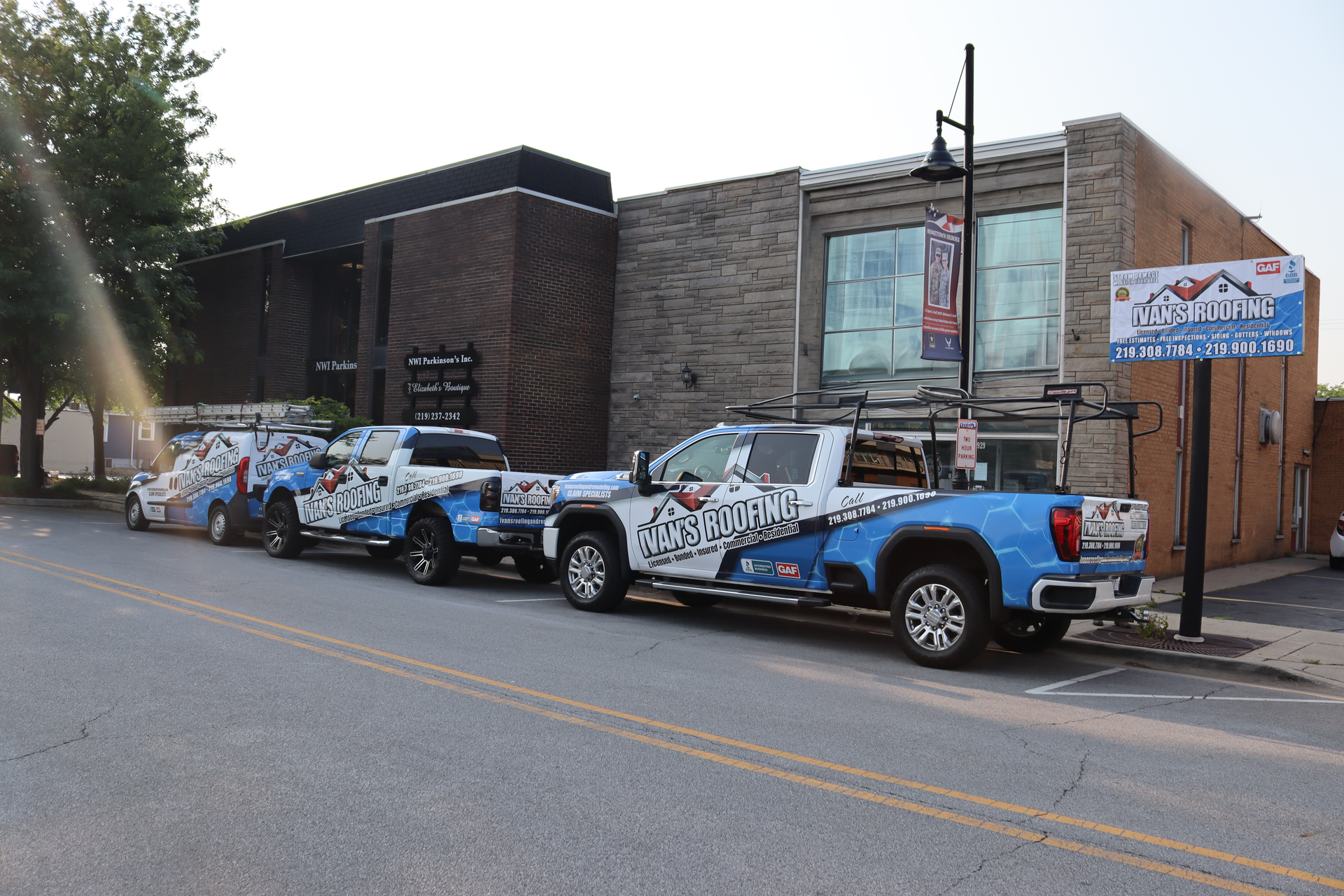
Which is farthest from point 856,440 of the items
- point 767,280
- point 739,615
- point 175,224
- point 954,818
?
point 175,224

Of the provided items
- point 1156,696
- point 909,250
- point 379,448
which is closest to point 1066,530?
point 1156,696

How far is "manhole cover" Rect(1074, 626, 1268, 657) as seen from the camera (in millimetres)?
9492

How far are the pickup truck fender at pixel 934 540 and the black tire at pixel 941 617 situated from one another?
0.14 meters

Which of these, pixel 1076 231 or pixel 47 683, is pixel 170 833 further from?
pixel 1076 231

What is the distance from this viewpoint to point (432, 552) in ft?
42.8

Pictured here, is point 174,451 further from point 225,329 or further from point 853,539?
point 853,539

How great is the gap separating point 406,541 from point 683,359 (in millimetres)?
7702

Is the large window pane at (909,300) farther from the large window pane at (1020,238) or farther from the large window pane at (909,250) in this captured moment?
the large window pane at (1020,238)

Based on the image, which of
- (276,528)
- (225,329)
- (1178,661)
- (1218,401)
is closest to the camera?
(1178,661)

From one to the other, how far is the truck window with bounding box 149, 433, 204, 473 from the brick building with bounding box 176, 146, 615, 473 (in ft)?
15.7

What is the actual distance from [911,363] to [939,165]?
19.9ft

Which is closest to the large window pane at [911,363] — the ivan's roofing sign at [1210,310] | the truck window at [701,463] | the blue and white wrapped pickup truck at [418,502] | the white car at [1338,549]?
the ivan's roofing sign at [1210,310]

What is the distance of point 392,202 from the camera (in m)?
23.3

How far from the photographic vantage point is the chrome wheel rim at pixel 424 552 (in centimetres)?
1300
